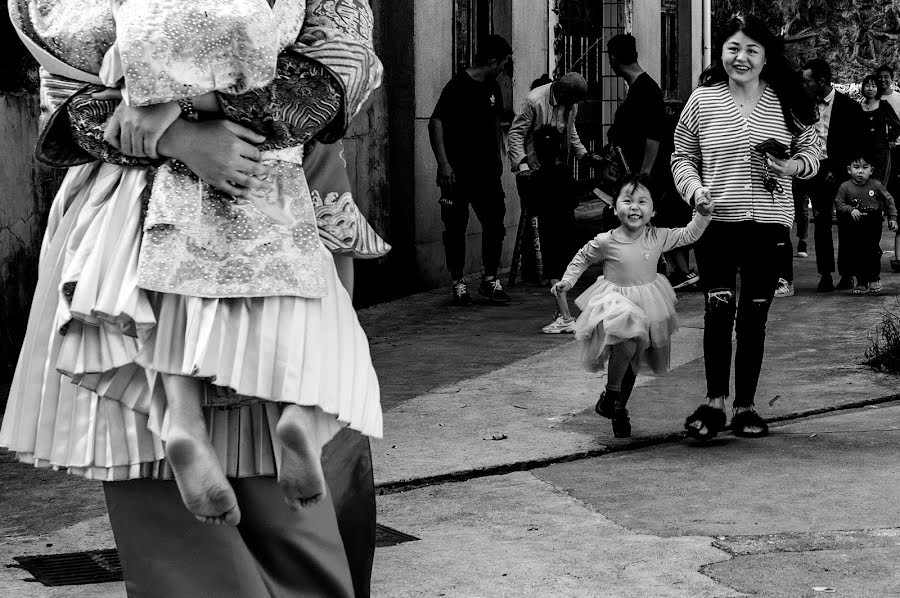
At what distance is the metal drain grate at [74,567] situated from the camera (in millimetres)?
4406

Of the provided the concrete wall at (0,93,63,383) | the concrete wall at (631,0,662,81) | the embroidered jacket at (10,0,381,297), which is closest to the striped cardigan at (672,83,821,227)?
the concrete wall at (0,93,63,383)

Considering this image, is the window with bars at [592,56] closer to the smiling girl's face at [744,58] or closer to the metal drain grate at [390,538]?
the smiling girl's face at [744,58]

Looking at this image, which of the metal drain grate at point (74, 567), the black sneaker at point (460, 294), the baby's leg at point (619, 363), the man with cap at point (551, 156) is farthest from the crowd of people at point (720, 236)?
the man with cap at point (551, 156)

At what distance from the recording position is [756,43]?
250 inches

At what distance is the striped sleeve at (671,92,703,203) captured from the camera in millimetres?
6539

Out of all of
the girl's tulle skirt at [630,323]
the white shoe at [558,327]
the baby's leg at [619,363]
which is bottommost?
the white shoe at [558,327]

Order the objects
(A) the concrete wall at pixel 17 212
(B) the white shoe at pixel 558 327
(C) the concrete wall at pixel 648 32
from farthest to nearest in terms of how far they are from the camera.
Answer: (C) the concrete wall at pixel 648 32 → (B) the white shoe at pixel 558 327 → (A) the concrete wall at pixel 17 212

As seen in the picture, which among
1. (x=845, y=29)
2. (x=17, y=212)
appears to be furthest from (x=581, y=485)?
(x=845, y=29)

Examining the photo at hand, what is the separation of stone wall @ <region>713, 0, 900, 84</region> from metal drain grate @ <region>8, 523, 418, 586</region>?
27.9 metres

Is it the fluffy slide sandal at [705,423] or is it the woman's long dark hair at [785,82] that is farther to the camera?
the woman's long dark hair at [785,82]

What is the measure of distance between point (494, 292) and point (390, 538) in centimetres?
622

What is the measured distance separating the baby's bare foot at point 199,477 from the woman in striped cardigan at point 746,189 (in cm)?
415

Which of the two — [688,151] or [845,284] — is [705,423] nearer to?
[688,151]

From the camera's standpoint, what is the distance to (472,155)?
10.8 metres
